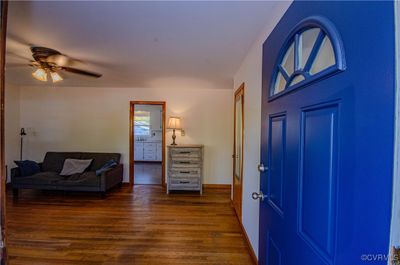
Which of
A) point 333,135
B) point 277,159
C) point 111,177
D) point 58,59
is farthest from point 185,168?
point 333,135

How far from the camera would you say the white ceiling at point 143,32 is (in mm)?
1815

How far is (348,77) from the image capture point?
687mm

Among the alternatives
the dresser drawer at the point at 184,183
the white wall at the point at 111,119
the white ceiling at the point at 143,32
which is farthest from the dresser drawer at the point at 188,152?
the white ceiling at the point at 143,32

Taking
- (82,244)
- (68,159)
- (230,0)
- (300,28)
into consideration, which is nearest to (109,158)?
(68,159)

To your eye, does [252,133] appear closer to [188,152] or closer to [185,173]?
[188,152]

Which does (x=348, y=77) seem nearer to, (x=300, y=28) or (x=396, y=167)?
(x=396, y=167)

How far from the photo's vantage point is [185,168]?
15.3ft

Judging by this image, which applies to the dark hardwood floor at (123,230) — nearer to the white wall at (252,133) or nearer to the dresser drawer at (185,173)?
the white wall at (252,133)

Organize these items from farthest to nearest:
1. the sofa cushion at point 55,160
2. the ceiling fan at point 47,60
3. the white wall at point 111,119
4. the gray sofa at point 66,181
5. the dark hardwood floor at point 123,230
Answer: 1. the white wall at point 111,119
2. the sofa cushion at point 55,160
3. the gray sofa at point 66,181
4. the ceiling fan at point 47,60
5. the dark hardwood floor at point 123,230

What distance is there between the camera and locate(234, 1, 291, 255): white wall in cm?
226

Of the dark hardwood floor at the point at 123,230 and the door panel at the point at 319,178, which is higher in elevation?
the door panel at the point at 319,178

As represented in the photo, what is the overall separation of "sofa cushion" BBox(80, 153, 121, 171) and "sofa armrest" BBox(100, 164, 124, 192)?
0.23 meters

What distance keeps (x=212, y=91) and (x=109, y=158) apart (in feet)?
8.82

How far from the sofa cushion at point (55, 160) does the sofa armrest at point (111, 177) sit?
965 millimetres
